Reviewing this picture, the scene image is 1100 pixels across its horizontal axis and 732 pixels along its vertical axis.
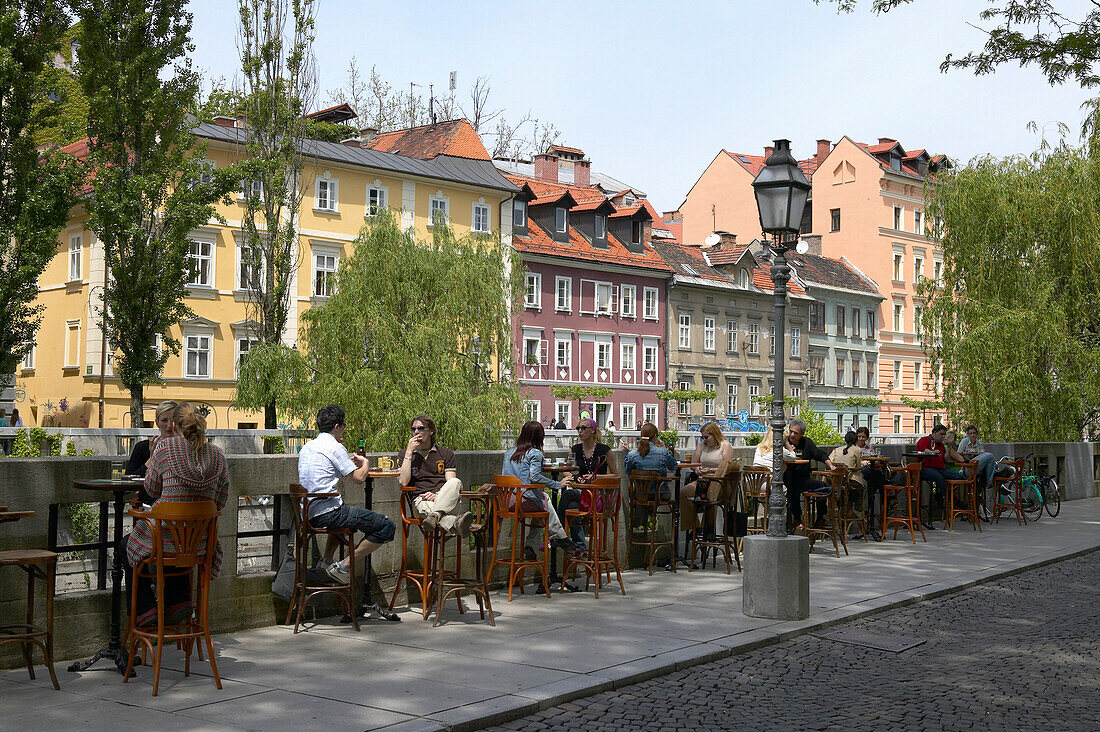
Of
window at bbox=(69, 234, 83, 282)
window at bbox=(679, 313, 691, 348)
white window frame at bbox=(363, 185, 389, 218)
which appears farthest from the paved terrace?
window at bbox=(679, 313, 691, 348)

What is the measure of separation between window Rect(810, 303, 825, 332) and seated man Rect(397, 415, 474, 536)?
2477 inches

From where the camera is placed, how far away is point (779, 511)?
444 inches

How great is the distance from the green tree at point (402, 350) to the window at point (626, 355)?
29.0m

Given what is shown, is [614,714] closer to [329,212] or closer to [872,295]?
[329,212]

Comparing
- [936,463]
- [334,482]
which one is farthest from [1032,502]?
[334,482]

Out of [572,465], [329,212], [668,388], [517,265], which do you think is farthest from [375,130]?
[572,465]

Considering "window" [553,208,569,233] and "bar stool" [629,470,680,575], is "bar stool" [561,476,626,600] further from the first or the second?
"window" [553,208,569,233]

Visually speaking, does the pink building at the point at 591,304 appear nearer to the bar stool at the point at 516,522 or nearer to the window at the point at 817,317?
the window at the point at 817,317

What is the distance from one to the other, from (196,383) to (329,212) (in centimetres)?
940

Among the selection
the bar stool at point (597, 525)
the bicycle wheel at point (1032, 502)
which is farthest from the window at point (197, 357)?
the bar stool at point (597, 525)

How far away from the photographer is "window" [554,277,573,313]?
5997 centimetres

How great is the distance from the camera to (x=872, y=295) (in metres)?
75.2

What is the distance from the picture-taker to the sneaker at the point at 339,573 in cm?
991

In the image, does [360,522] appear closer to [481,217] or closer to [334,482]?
[334,482]
